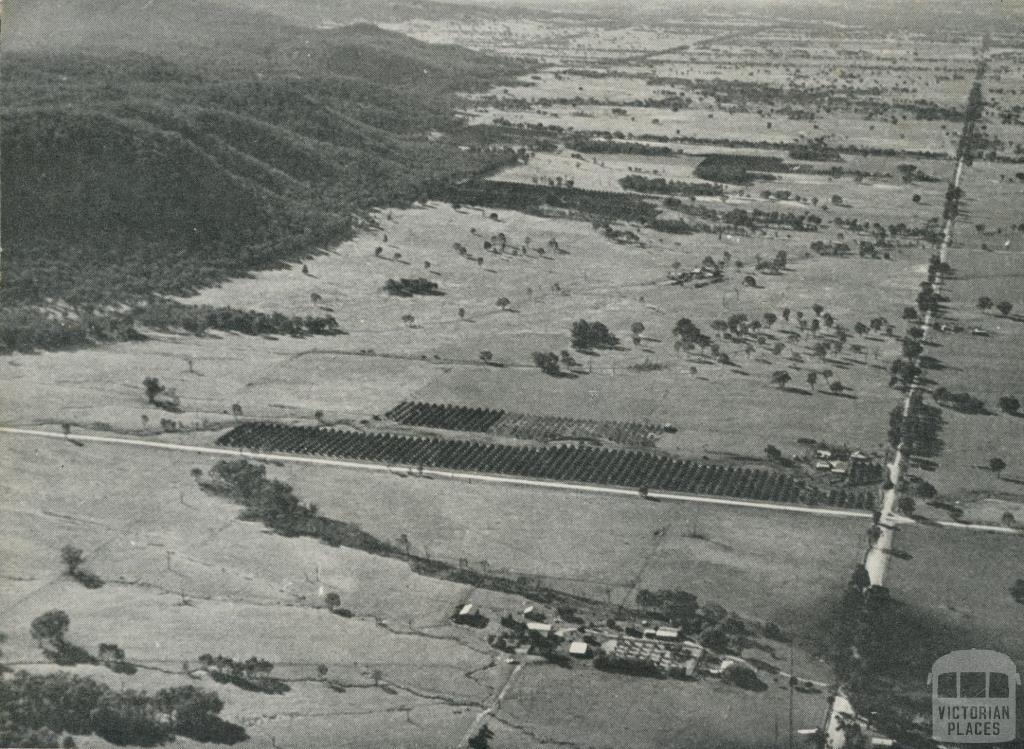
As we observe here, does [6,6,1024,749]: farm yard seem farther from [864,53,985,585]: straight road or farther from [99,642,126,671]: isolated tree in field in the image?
[864,53,985,585]: straight road

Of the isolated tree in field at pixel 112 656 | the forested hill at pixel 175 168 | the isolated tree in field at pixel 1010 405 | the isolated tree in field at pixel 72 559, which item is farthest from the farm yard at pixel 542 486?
the forested hill at pixel 175 168

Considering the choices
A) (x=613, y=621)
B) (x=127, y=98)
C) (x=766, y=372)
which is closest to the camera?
(x=613, y=621)

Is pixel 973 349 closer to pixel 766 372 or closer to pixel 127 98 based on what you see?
pixel 766 372

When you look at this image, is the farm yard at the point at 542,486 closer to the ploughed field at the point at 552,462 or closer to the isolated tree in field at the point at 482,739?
the ploughed field at the point at 552,462

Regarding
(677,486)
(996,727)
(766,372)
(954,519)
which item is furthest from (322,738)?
(766,372)

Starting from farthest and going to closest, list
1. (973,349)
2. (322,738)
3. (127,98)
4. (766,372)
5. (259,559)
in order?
(127,98), (973,349), (766,372), (259,559), (322,738)

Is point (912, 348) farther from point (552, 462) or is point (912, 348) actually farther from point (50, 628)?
point (50, 628)

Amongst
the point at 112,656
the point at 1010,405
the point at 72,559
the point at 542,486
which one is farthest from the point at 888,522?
the point at 72,559
